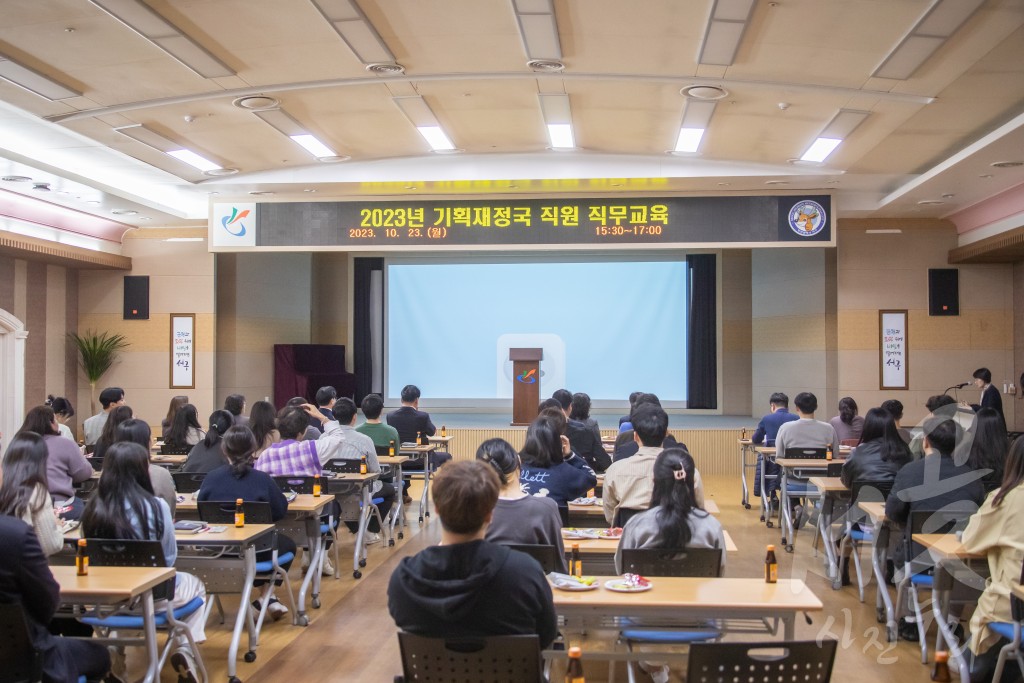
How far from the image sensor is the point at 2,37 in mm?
5508

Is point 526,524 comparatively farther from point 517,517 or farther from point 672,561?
point 672,561

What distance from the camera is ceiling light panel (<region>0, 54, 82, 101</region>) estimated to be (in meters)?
5.93

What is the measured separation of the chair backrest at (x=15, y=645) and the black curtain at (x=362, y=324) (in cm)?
1195

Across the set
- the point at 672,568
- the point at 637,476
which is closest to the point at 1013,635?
the point at 672,568

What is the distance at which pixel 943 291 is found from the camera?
10.7 metres

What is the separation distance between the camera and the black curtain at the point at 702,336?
14.2m

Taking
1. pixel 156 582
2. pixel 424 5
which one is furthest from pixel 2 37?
pixel 156 582

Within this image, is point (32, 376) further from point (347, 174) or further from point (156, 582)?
point (156, 582)

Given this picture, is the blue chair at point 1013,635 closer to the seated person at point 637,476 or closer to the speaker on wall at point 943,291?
the seated person at point 637,476

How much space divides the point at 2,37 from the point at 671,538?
4.93m

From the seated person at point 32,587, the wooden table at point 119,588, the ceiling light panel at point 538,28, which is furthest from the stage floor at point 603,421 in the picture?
the seated person at point 32,587

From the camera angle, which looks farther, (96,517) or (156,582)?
(96,517)

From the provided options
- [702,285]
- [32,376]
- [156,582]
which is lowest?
[156,582]

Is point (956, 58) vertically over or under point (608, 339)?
over
